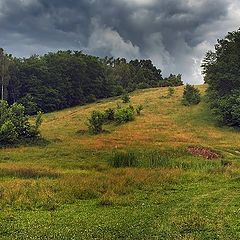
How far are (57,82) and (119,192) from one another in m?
99.0

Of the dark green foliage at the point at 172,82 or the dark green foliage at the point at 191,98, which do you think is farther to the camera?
the dark green foliage at the point at 172,82

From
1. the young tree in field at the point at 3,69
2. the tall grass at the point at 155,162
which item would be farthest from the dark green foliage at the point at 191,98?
the young tree in field at the point at 3,69

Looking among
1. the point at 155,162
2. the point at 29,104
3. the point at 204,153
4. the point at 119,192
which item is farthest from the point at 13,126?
the point at 29,104

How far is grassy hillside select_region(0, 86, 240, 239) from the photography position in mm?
17438

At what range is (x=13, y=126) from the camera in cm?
5500

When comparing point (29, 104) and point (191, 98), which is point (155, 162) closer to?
point (191, 98)

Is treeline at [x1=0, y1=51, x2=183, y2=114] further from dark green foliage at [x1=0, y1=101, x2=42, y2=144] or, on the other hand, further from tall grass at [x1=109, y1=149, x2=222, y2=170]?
tall grass at [x1=109, y1=149, x2=222, y2=170]

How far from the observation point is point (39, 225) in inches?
716

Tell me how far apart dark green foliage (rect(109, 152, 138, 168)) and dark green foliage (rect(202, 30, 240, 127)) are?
34638 millimetres

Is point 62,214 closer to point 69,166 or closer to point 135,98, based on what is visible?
point 69,166

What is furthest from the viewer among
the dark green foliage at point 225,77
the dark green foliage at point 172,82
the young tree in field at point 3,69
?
the dark green foliage at point 172,82

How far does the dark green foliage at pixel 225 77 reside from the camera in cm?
7156

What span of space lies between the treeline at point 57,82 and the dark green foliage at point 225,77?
52135 millimetres

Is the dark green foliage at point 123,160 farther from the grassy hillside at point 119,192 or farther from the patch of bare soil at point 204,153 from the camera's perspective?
the patch of bare soil at point 204,153
